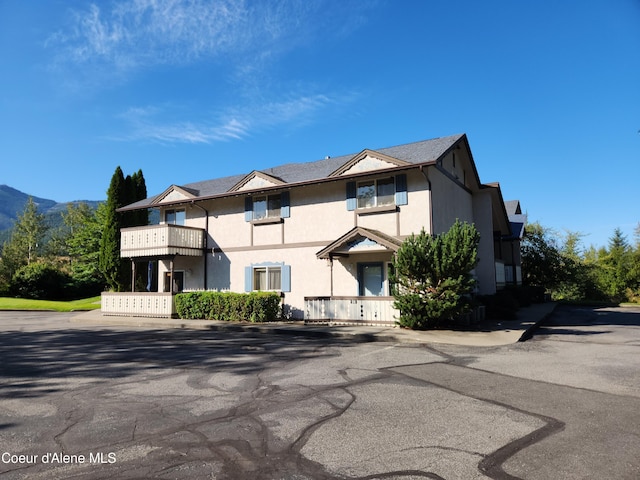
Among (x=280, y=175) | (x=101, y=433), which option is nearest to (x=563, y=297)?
(x=280, y=175)

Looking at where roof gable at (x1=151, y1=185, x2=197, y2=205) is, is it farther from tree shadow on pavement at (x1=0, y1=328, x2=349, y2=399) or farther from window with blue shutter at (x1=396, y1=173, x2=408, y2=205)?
window with blue shutter at (x1=396, y1=173, x2=408, y2=205)

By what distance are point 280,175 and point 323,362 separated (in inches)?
534

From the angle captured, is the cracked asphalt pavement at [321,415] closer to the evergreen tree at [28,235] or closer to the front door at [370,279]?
the front door at [370,279]

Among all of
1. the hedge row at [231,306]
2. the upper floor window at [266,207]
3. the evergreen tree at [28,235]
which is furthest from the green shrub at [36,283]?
the upper floor window at [266,207]

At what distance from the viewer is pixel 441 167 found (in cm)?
1716

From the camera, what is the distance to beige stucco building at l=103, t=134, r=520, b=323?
53.0 feet

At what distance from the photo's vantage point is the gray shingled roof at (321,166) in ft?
55.3

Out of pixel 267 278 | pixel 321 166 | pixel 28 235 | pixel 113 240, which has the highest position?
pixel 28 235

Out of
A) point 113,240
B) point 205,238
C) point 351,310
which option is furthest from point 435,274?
point 113,240

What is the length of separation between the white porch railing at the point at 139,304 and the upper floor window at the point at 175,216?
4.11 m

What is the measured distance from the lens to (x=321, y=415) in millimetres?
5215

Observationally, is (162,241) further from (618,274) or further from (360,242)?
(618,274)

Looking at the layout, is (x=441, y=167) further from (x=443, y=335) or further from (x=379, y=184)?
(x=443, y=335)

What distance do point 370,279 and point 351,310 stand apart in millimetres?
1753
